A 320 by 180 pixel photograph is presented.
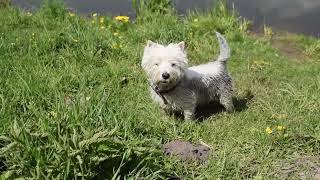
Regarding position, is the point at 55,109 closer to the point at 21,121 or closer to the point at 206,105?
the point at 21,121

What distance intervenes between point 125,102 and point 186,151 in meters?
1.38

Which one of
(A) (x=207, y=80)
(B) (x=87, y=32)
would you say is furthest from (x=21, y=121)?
(B) (x=87, y=32)

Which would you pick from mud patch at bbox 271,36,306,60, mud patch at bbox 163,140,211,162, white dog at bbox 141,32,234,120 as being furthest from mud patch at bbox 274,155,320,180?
mud patch at bbox 271,36,306,60

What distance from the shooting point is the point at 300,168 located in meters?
4.96

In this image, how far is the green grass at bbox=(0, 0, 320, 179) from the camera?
14.1ft

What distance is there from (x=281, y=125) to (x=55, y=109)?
2159 millimetres

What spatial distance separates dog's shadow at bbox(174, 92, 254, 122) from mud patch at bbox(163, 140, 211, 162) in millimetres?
930

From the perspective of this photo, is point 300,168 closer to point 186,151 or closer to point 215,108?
point 186,151

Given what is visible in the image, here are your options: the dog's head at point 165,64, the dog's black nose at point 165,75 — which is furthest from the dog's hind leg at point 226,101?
the dog's black nose at point 165,75

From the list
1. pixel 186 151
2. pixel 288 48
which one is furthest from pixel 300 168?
pixel 288 48

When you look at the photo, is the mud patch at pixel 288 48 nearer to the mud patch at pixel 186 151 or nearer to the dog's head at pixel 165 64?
the dog's head at pixel 165 64

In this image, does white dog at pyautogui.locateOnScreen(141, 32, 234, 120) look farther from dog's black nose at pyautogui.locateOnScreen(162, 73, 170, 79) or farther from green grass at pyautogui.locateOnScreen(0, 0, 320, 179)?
green grass at pyautogui.locateOnScreen(0, 0, 320, 179)

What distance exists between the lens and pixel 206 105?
21.2 feet

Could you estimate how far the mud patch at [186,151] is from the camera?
16.3ft
